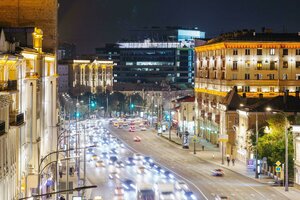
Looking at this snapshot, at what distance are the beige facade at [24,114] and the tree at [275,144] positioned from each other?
2240cm

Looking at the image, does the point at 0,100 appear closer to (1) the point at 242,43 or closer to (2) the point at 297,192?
(2) the point at 297,192

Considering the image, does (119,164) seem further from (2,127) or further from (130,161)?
(2,127)

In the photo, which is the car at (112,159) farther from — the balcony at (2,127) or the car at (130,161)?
the balcony at (2,127)

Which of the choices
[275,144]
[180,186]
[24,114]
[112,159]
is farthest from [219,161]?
[24,114]

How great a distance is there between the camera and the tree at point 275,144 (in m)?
90.2

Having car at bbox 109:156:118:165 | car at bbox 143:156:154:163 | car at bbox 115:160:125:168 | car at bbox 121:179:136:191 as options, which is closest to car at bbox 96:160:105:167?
car at bbox 109:156:118:165

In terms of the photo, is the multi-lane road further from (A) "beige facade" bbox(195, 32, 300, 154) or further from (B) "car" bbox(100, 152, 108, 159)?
(A) "beige facade" bbox(195, 32, 300, 154)

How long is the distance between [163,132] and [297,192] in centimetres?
9276

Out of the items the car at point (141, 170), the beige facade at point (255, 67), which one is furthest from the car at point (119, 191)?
the beige facade at point (255, 67)

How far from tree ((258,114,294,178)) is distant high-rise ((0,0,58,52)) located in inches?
1012

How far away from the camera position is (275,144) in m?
92.4

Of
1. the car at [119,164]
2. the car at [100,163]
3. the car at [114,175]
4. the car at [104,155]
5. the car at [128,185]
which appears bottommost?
the car at [104,155]

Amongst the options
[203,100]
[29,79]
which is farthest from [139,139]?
[29,79]

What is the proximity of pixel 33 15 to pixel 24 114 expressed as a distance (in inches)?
1381
